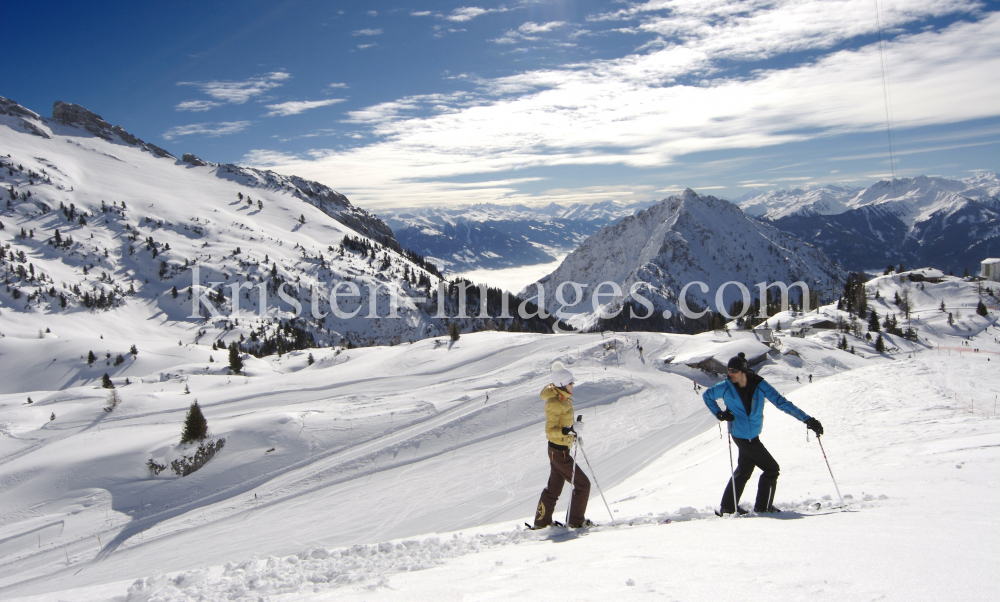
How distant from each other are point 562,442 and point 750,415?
2.83 m

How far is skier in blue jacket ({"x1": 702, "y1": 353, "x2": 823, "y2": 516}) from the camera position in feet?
22.3

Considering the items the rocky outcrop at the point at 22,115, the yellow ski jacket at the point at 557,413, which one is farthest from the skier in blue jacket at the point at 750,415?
the rocky outcrop at the point at 22,115

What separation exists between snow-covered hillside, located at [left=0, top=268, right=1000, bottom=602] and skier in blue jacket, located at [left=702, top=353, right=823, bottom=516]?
53cm

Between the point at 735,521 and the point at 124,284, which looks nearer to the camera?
the point at 735,521

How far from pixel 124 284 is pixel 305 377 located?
87152mm

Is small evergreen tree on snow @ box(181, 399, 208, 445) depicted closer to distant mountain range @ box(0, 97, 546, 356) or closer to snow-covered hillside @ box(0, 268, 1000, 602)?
snow-covered hillside @ box(0, 268, 1000, 602)

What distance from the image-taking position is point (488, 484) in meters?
16.5

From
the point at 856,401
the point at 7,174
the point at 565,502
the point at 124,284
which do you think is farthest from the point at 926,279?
the point at 7,174

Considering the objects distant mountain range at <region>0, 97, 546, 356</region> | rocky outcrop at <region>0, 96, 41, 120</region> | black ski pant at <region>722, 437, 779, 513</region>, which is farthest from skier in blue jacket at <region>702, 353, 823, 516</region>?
rocky outcrop at <region>0, 96, 41, 120</region>

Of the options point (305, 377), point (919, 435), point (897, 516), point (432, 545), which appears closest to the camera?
point (897, 516)

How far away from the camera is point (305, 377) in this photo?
32094 mm

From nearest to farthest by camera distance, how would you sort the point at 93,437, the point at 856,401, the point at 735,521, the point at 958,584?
the point at 958,584 → the point at 735,521 → the point at 856,401 → the point at 93,437

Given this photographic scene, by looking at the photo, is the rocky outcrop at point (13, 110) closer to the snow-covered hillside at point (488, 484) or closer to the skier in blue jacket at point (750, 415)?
the snow-covered hillside at point (488, 484)

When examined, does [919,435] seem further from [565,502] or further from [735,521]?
[565,502]
